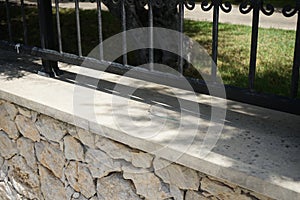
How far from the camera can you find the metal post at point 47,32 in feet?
10.6

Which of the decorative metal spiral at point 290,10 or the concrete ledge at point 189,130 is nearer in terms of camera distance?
the concrete ledge at point 189,130

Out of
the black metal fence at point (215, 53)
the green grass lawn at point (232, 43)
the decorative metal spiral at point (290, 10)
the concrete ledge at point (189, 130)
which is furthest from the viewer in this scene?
the green grass lawn at point (232, 43)

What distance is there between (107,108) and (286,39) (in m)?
4.57

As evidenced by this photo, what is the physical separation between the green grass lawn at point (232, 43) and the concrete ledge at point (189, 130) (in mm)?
1360

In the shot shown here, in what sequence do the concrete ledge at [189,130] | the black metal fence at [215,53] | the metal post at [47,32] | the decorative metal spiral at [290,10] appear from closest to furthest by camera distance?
the concrete ledge at [189,130] < the decorative metal spiral at [290,10] < the black metal fence at [215,53] < the metal post at [47,32]

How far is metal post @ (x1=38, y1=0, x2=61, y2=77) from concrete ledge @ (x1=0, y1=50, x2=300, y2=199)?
4.2 inches

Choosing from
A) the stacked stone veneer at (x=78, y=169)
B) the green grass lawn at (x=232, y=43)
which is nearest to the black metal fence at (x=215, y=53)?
the stacked stone veneer at (x=78, y=169)

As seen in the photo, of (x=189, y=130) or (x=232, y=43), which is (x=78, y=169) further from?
(x=232, y=43)

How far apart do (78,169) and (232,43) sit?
12.4 feet

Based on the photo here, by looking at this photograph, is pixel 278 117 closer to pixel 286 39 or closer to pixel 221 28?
pixel 286 39

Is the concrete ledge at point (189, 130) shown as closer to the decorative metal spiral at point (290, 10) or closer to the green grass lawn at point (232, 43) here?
the decorative metal spiral at point (290, 10)

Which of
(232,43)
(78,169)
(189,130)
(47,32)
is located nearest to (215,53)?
(189,130)

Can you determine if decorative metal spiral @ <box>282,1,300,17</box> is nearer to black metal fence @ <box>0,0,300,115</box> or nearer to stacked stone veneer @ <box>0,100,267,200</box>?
black metal fence @ <box>0,0,300,115</box>

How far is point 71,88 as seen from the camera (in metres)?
3.11
